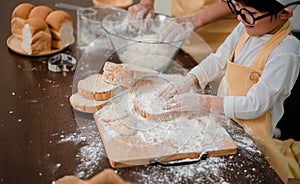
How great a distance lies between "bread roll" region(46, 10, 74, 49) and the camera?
57.1 inches

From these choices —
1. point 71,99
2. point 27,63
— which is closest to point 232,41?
point 71,99

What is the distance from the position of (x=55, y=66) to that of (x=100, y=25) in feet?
0.79

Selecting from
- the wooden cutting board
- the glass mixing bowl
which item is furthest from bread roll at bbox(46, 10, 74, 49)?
the wooden cutting board

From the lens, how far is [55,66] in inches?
52.8

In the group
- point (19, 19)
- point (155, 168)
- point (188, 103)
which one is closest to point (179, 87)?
point (188, 103)

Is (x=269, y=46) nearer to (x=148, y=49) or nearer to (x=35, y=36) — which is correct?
(x=148, y=49)

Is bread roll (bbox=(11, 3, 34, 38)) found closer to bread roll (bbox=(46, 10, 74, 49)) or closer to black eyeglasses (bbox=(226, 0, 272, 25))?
bread roll (bbox=(46, 10, 74, 49))

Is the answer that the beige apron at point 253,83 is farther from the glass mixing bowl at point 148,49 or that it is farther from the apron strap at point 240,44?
the glass mixing bowl at point 148,49

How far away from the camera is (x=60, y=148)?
1.02 metres

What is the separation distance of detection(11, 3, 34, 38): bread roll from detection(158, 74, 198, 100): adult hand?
0.55 metres

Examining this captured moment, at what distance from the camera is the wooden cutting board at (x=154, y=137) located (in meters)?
0.99

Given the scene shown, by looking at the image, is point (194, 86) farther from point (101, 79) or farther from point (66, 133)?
point (66, 133)

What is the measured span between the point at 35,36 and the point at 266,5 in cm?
71

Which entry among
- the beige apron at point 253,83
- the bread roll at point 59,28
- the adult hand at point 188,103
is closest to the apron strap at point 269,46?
the beige apron at point 253,83
